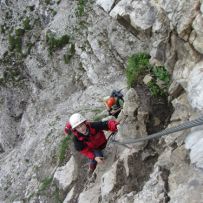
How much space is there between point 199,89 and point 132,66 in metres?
4.92

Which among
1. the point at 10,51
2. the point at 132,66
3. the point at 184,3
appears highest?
the point at 10,51

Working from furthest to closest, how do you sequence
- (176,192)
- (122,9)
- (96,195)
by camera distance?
(122,9) < (96,195) < (176,192)

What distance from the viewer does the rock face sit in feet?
33.3

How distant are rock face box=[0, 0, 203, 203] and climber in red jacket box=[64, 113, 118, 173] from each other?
1.24 ft

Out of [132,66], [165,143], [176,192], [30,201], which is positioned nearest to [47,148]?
[30,201]

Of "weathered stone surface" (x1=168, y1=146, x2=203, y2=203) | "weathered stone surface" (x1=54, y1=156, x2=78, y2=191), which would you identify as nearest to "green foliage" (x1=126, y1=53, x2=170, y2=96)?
"weathered stone surface" (x1=168, y1=146, x2=203, y2=203)

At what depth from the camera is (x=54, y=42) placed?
32531 millimetres

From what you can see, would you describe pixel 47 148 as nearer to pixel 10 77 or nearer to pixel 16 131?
pixel 16 131

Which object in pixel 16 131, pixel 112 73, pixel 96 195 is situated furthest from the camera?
pixel 16 131

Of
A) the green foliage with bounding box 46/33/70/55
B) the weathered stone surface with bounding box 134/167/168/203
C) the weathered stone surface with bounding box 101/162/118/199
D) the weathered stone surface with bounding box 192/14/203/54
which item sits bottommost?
the weathered stone surface with bounding box 134/167/168/203

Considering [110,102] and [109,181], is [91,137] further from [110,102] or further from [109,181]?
[110,102]

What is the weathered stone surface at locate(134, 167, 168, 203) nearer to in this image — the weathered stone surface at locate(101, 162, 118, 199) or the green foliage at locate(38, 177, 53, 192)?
the weathered stone surface at locate(101, 162, 118, 199)

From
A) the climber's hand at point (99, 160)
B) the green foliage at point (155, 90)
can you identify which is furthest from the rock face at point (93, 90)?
the green foliage at point (155, 90)

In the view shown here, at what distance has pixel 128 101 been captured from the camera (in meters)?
12.8
